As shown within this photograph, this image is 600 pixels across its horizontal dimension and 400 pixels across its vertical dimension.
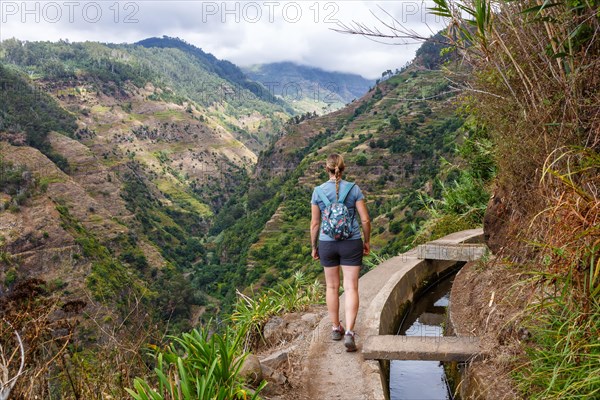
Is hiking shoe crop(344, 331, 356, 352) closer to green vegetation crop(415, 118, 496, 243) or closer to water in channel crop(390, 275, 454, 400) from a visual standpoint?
water in channel crop(390, 275, 454, 400)

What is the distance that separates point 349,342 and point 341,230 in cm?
98

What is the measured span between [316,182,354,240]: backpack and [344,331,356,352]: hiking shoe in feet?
2.80

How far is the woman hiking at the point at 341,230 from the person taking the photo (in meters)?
4.00

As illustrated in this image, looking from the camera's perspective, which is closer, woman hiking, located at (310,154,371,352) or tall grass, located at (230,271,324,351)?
woman hiking, located at (310,154,371,352)

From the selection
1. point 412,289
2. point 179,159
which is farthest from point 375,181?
point 179,159

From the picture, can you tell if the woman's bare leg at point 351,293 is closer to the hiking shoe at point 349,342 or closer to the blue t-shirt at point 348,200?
the hiking shoe at point 349,342

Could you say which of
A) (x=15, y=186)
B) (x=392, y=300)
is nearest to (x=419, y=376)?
(x=392, y=300)

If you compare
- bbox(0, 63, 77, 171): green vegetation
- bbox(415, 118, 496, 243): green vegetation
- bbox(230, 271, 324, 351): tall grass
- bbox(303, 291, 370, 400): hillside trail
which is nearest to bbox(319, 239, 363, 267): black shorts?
bbox(303, 291, 370, 400): hillside trail

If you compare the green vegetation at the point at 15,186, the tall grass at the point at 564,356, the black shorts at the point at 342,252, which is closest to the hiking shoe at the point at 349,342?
the black shorts at the point at 342,252

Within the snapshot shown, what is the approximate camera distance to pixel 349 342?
4.11 meters

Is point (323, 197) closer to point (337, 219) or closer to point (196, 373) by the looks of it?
point (337, 219)

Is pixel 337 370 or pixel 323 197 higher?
pixel 323 197

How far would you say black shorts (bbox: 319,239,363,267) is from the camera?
4051mm

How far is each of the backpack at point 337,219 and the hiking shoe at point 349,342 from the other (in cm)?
85
